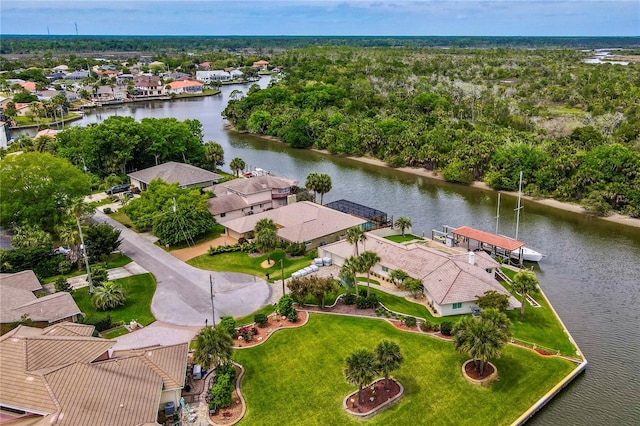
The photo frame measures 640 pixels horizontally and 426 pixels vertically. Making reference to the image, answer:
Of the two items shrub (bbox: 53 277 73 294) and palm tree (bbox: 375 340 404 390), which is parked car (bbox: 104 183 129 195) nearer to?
shrub (bbox: 53 277 73 294)

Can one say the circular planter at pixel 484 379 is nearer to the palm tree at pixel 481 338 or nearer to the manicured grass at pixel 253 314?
the palm tree at pixel 481 338

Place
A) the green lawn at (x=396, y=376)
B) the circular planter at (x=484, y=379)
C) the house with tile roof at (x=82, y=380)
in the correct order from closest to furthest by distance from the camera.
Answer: the house with tile roof at (x=82, y=380) < the green lawn at (x=396, y=376) < the circular planter at (x=484, y=379)

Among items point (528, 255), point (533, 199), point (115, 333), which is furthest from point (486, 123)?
point (115, 333)

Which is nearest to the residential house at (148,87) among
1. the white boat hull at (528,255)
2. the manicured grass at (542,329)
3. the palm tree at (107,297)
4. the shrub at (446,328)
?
the palm tree at (107,297)

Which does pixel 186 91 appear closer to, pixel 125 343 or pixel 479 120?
pixel 479 120

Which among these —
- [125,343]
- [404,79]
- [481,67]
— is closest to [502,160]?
[125,343]

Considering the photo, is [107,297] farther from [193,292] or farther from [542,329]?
[542,329]
